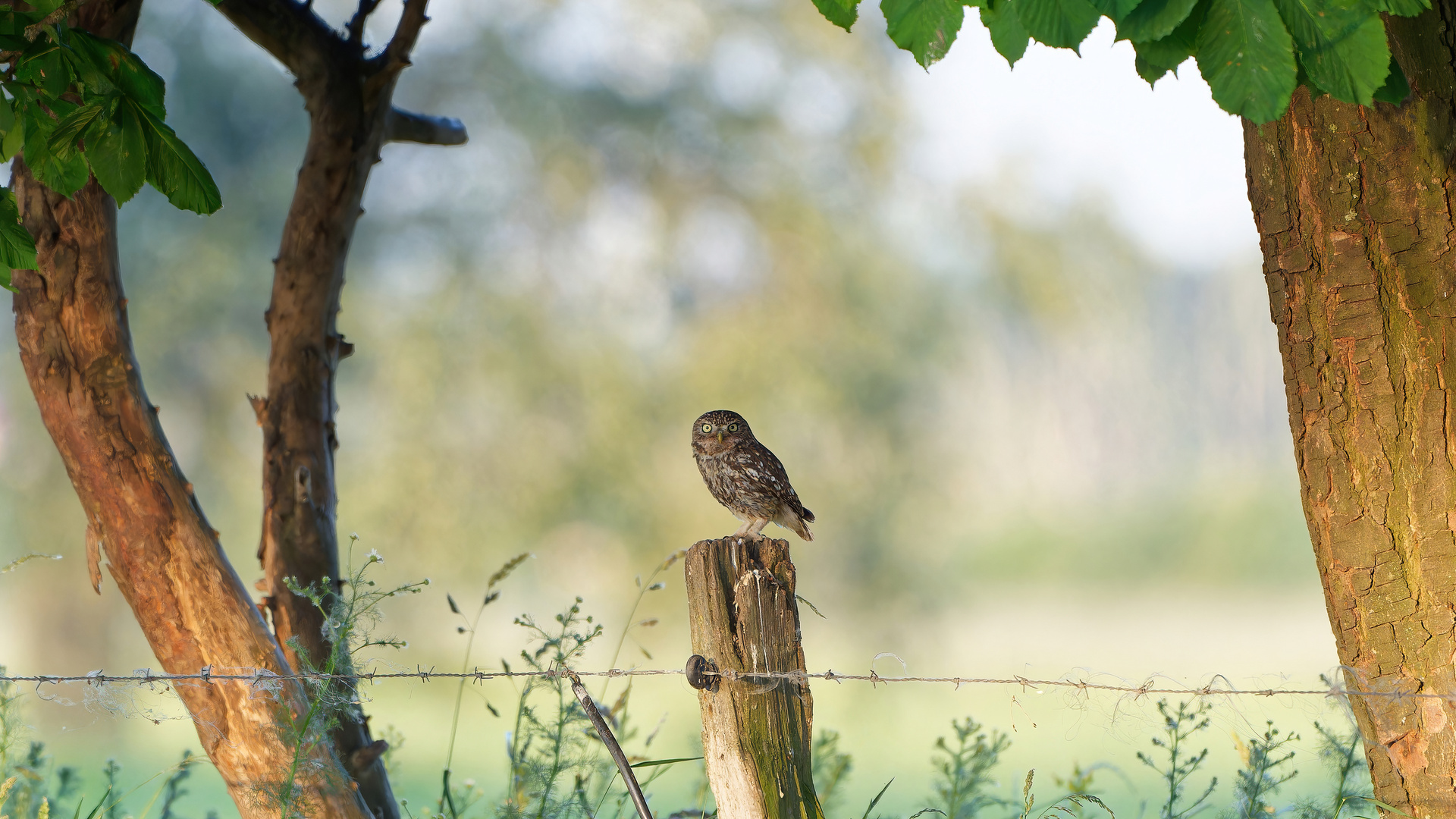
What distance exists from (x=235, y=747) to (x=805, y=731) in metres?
1.13

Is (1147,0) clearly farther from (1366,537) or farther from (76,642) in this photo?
(76,642)

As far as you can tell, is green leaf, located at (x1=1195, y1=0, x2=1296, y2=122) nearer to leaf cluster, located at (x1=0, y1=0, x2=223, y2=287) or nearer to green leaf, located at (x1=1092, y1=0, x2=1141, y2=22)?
green leaf, located at (x1=1092, y1=0, x2=1141, y2=22)

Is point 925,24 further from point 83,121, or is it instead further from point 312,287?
point 312,287

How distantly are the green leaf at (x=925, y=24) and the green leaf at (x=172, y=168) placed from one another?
3.49ft

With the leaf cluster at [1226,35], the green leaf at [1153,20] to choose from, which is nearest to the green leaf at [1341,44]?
the leaf cluster at [1226,35]

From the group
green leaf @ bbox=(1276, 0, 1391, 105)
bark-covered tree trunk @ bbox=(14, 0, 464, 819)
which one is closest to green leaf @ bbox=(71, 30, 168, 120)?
bark-covered tree trunk @ bbox=(14, 0, 464, 819)

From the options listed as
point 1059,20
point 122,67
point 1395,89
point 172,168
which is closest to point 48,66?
point 122,67

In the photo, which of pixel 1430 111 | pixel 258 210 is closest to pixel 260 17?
pixel 1430 111

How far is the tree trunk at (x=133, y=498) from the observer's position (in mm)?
1900

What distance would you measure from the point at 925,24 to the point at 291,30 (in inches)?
79.5

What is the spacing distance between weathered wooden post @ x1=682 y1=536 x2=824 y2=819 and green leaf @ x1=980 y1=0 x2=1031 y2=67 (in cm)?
69

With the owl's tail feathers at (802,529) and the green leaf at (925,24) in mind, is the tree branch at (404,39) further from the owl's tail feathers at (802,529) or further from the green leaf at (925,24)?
the green leaf at (925,24)

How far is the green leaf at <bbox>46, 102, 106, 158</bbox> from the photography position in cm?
150

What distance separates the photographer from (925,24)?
1.07 meters
